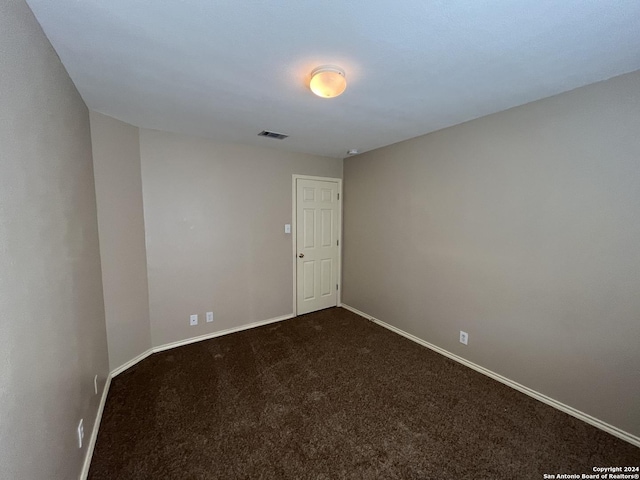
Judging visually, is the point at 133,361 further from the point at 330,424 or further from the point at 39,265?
the point at 330,424

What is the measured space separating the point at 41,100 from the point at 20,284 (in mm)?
877

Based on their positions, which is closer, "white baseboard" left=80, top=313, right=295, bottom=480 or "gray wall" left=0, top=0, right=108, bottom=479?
"gray wall" left=0, top=0, right=108, bottom=479

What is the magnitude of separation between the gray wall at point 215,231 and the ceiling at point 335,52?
712 millimetres

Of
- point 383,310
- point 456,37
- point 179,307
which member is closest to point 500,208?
point 456,37

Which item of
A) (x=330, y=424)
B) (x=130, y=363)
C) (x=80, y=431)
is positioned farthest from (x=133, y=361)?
(x=330, y=424)

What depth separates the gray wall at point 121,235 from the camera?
221 centimetres

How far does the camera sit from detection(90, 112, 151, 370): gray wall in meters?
2.21

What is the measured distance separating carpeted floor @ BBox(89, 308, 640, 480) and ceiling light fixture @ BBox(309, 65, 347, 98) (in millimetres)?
2237

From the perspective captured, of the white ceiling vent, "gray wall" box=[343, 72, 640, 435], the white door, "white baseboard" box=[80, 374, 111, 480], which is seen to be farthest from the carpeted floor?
the white ceiling vent

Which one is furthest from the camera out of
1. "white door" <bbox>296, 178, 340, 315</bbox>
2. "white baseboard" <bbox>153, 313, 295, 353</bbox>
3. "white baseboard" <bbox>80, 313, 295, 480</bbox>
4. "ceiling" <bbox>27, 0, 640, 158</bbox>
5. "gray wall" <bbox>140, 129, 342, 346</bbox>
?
"white door" <bbox>296, 178, 340, 315</bbox>

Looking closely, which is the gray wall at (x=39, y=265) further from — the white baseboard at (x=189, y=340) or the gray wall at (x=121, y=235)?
the white baseboard at (x=189, y=340)

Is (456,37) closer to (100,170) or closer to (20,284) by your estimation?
(20,284)

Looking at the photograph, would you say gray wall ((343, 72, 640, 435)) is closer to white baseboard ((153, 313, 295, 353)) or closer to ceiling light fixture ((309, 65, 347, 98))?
ceiling light fixture ((309, 65, 347, 98))

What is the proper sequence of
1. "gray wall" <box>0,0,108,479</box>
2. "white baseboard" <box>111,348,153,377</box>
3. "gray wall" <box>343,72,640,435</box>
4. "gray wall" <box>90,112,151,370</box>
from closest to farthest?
1. "gray wall" <box>0,0,108,479</box>
2. "gray wall" <box>343,72,640,435</box>
3. "gray wall" <box>90,112,151,370</box>
4. "white baseboard" <box>111,348,153,377</box>
